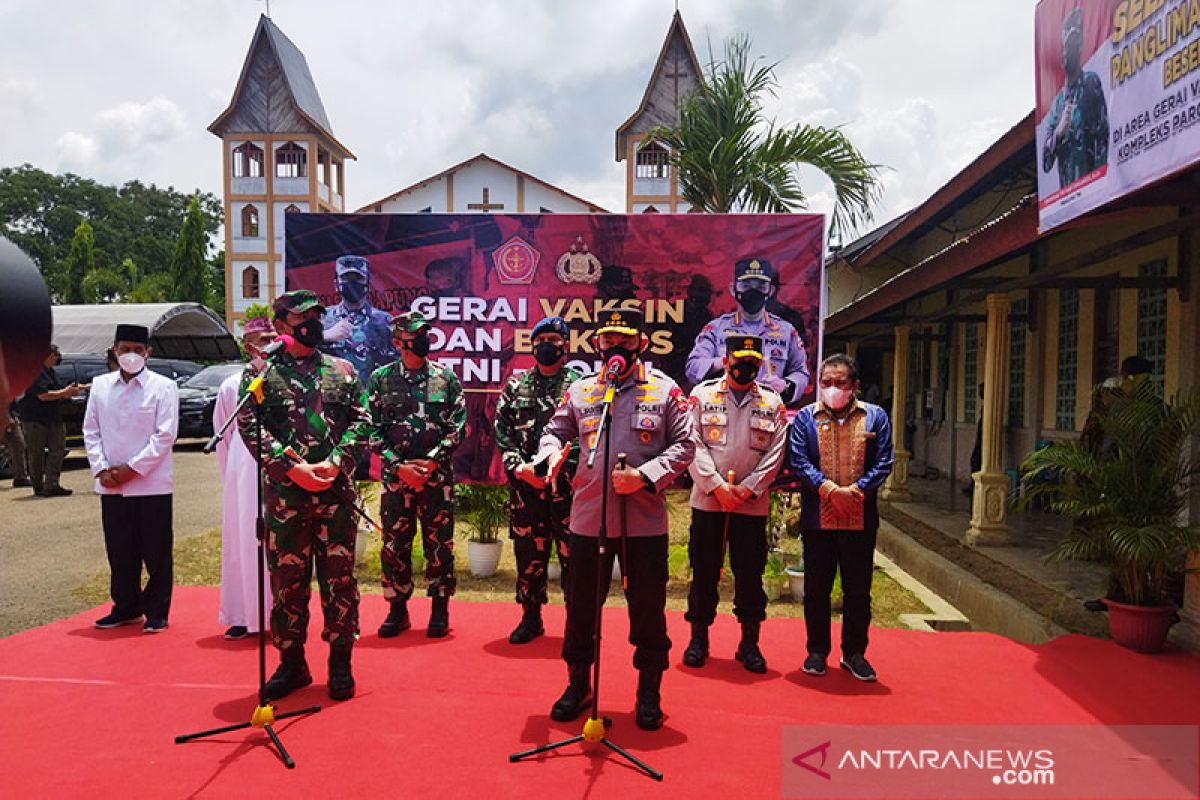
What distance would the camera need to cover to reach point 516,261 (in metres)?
6.82

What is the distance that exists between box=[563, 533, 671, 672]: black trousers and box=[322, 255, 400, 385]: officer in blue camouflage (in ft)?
12.4

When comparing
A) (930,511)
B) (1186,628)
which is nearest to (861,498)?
(1186,628)

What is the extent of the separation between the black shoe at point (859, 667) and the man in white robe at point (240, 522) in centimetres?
337

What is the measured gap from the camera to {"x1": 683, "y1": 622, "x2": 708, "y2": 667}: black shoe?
446 cm

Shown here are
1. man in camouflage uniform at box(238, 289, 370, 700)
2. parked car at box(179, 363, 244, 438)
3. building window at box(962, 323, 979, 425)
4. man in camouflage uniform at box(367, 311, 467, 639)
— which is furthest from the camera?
parked car at box(179, 363, 244, 438)

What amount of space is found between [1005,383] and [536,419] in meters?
5.45

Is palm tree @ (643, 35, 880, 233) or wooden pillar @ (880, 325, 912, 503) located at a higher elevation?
palm tree @ (643, 35, 880, 233)

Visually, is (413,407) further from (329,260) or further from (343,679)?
(329,260)

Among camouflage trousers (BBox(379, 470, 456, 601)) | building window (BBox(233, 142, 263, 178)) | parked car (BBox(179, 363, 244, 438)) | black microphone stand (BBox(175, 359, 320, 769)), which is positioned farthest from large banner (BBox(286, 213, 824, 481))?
building window (BBox(233, 142, 263, 178))

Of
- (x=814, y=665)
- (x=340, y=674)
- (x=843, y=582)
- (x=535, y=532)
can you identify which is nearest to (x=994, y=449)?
(x=843, y=582)

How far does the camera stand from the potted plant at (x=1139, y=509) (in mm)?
4625

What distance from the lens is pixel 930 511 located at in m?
9.99

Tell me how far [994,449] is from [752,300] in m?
3.20

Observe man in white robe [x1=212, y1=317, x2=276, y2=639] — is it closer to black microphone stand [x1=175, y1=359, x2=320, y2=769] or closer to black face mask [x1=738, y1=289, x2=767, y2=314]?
black microphone stand [x1=175, y1=359, x2=320, y2=769]
